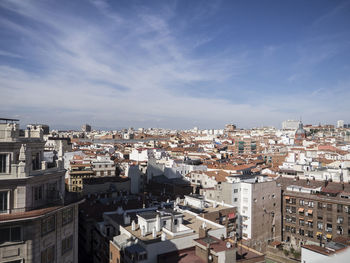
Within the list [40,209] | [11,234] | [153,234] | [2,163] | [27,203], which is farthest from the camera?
[153,234]

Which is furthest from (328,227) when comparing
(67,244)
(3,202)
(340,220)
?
(3,202)

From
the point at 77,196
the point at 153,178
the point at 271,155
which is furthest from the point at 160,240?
the point at 271,155

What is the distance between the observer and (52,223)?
16.3 metres

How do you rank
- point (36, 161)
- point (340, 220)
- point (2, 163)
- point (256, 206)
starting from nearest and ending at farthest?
1. point (2, 163)
2. point (36, 161)
3. point (340, 220)
4. point (256, 206)

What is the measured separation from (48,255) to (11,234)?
2649 millimetres

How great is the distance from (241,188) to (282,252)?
Result: 10283 mm

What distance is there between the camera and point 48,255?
1597cm

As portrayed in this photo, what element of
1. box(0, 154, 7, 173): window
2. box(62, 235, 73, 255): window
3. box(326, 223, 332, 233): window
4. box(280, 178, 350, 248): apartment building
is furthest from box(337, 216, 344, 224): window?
box(0, 154, 7, 173): window

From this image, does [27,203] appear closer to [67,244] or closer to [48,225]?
[48,225]

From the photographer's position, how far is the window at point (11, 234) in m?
14.2

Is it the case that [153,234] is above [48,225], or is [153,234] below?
below

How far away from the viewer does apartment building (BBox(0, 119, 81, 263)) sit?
1438 cm

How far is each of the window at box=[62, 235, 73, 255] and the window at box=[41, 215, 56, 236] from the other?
1.65 m

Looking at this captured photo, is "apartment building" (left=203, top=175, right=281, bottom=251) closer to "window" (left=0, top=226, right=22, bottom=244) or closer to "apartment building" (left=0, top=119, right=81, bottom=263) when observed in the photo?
"apartment building" (left=0, top=119, right=81, bottom=263)
